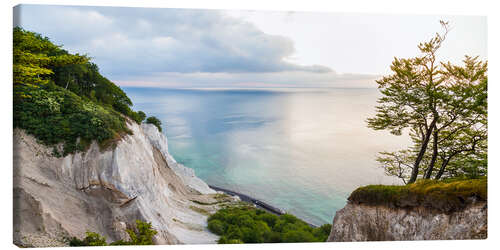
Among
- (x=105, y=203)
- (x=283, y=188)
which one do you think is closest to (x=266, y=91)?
(x=283, y=188)

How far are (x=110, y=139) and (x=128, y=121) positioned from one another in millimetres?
1489

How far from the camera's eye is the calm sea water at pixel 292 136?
657 cm

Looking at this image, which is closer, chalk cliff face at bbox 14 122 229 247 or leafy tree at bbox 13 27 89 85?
chalk cliff face at bbox 14 122 229 247

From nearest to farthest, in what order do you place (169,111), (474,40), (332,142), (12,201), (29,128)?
(12,201) → (29,128) → (474,40) → (332,142) → (169,111)

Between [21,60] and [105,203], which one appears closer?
[21,60]

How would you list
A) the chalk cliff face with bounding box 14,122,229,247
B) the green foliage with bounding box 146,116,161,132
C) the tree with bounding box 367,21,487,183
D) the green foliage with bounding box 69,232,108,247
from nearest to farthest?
1. the chalk cliff face with bounding box 14,122,229,247
2. the green foliage with bounding box 69,232,108,247
3. the tree with bounding box 367,21,487,183
4. the green foliage with bounding box 146,116,161,132

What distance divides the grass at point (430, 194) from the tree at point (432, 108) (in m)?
1.24

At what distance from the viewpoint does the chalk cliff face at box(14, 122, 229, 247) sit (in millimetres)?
4945

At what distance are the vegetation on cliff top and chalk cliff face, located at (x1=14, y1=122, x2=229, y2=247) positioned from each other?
0.22 meters

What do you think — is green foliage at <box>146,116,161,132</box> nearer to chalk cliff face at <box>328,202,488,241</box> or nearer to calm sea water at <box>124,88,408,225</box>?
calm sea water at <box>124,88,408,225</box>

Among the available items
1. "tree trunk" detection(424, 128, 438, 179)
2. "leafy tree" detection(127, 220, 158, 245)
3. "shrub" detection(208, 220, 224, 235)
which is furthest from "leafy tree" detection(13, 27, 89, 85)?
"tree trunk" detection(424, 128, 438, 179)

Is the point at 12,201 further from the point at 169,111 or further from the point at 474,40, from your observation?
the point at 474,40

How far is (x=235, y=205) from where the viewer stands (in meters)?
7.61

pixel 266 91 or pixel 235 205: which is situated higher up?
pixel 266 91
